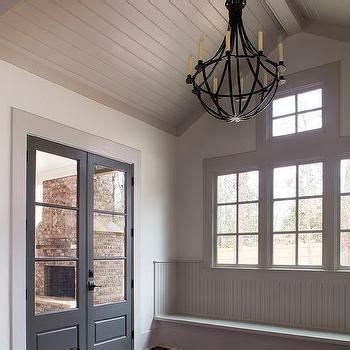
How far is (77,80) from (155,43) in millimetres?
863

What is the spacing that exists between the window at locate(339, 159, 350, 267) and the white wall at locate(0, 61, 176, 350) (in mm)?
2113

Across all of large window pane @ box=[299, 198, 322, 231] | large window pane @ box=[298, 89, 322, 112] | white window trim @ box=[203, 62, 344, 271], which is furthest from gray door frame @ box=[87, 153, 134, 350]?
large window pane @ box=[298, 89, 322, 112]

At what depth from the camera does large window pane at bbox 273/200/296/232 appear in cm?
475

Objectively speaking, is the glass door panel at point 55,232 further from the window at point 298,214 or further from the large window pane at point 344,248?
the large window pane at point 344,248

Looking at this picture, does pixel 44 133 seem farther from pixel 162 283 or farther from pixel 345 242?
pixel 345 242

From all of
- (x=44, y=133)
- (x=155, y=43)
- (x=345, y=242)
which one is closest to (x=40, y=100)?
(x=44, y=133)

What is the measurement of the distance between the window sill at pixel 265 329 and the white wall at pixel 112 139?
1.43ft

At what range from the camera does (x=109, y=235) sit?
456cm

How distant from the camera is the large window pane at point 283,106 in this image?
488 cm

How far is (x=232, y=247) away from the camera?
16.9 feet

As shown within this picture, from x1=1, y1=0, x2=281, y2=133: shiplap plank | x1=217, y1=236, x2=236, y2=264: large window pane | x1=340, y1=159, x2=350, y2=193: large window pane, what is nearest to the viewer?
x1=1, y1=0, x2=281, y2=133: shiplap plank

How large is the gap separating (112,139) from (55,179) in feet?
3.03

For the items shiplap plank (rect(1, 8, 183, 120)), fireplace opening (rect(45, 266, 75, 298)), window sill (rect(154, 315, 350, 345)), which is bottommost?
window sill (rect(154, 315, 350, 345))

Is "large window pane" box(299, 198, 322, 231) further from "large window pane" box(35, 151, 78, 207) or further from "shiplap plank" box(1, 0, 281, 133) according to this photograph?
"large window pane" box(35, 151, 78, 207)
